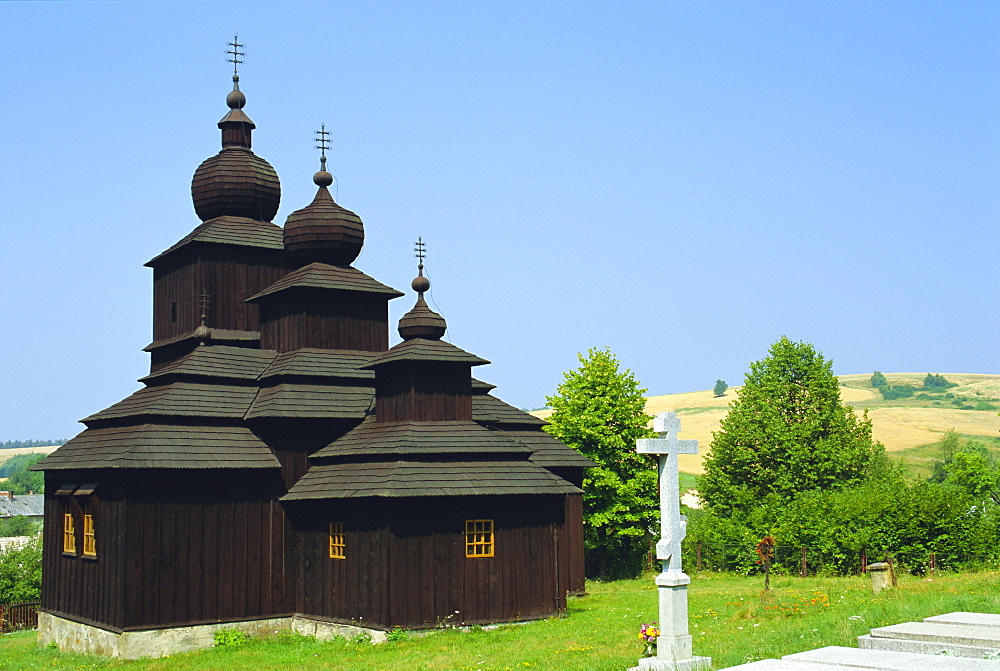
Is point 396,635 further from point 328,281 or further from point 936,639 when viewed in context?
point 936,639

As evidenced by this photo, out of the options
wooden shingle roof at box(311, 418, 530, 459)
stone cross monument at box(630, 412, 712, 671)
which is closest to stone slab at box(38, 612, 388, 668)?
wooden shingle roof at box(311, 418, 530, 459)

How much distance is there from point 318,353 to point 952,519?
18473mm

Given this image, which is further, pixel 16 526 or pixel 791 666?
pixel 16 526

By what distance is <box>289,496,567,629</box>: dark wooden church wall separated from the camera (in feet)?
78.1

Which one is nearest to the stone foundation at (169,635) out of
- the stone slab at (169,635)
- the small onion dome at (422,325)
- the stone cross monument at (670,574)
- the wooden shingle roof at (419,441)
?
the stone slab at (169,635)

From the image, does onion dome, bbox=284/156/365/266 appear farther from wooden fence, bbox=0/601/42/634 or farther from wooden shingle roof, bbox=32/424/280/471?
wooden fence, bbox=0/601/42/634

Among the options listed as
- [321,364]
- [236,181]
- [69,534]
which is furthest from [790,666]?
[236,181]

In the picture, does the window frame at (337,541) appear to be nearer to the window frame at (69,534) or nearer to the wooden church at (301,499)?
the wooden church at (301,499)

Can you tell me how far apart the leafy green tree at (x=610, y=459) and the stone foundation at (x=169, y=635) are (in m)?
16.0

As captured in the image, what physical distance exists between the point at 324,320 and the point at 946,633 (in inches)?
760

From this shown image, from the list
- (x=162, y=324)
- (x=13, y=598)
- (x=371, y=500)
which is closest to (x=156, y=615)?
(x=371, y=500)

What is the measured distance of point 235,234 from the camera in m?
31.1

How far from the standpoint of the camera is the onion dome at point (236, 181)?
32438mm

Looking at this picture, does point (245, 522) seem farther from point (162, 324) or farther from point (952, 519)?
point (952, 519)
